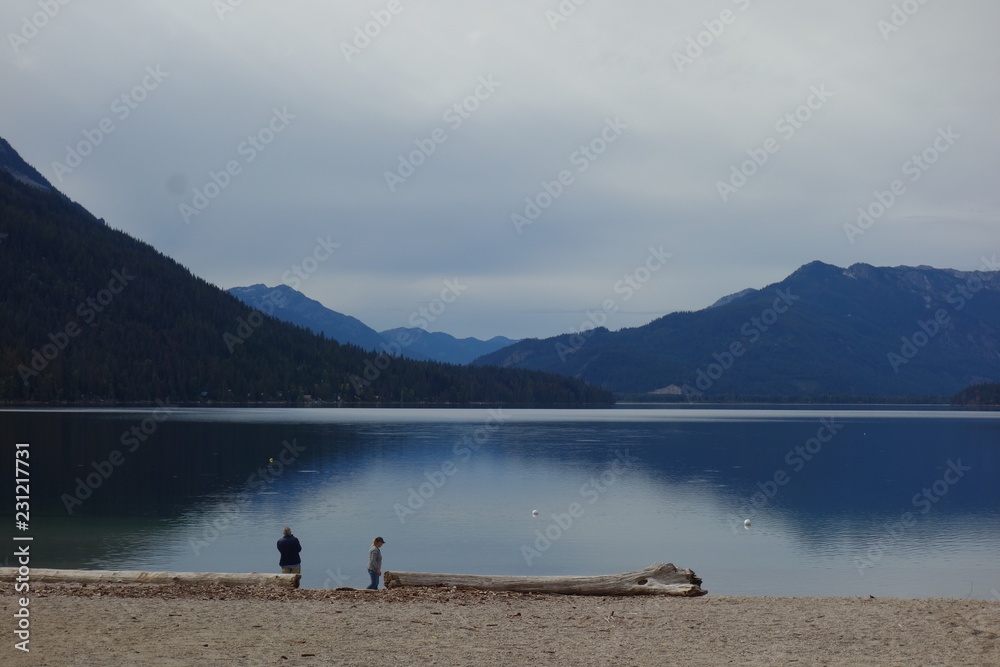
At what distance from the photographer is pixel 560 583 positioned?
20.2 meters

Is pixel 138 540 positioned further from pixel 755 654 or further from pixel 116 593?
pixel 755 654

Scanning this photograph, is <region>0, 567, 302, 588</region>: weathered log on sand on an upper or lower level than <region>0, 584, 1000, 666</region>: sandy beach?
upper

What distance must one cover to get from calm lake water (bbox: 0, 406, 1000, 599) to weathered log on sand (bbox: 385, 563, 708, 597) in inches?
350

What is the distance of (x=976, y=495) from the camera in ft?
197

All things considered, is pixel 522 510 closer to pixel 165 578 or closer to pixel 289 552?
pixel 289 552

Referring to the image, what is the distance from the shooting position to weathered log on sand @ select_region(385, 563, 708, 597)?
19953mm

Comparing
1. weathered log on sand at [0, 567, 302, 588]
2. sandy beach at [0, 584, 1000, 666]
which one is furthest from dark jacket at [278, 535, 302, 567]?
sandy beach at [0, 584, 1000, 666]

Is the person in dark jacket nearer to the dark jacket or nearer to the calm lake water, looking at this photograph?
the dark jacket

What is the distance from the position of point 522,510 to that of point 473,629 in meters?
33.0

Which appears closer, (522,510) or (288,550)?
(288,550)

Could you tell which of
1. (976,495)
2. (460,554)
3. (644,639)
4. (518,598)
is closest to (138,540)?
(460,554)

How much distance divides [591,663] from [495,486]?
153 feet

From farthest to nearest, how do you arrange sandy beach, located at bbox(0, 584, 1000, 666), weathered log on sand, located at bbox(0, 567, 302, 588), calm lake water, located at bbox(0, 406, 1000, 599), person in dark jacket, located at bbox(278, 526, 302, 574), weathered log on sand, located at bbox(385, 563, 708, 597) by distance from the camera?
calm lake water, located at bbox(0, 406, 1000, 599), person in dark jacket, located at bbox(278, 526, 302, 574), weathered log on sand, located at bbox(385, 563, 708, 597), weathered log on sand, located at bbox(0, 567, 302, 588), sandy beach, located at bbox(0, 584, 1000, 666)

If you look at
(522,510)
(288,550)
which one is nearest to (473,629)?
(288,550)
